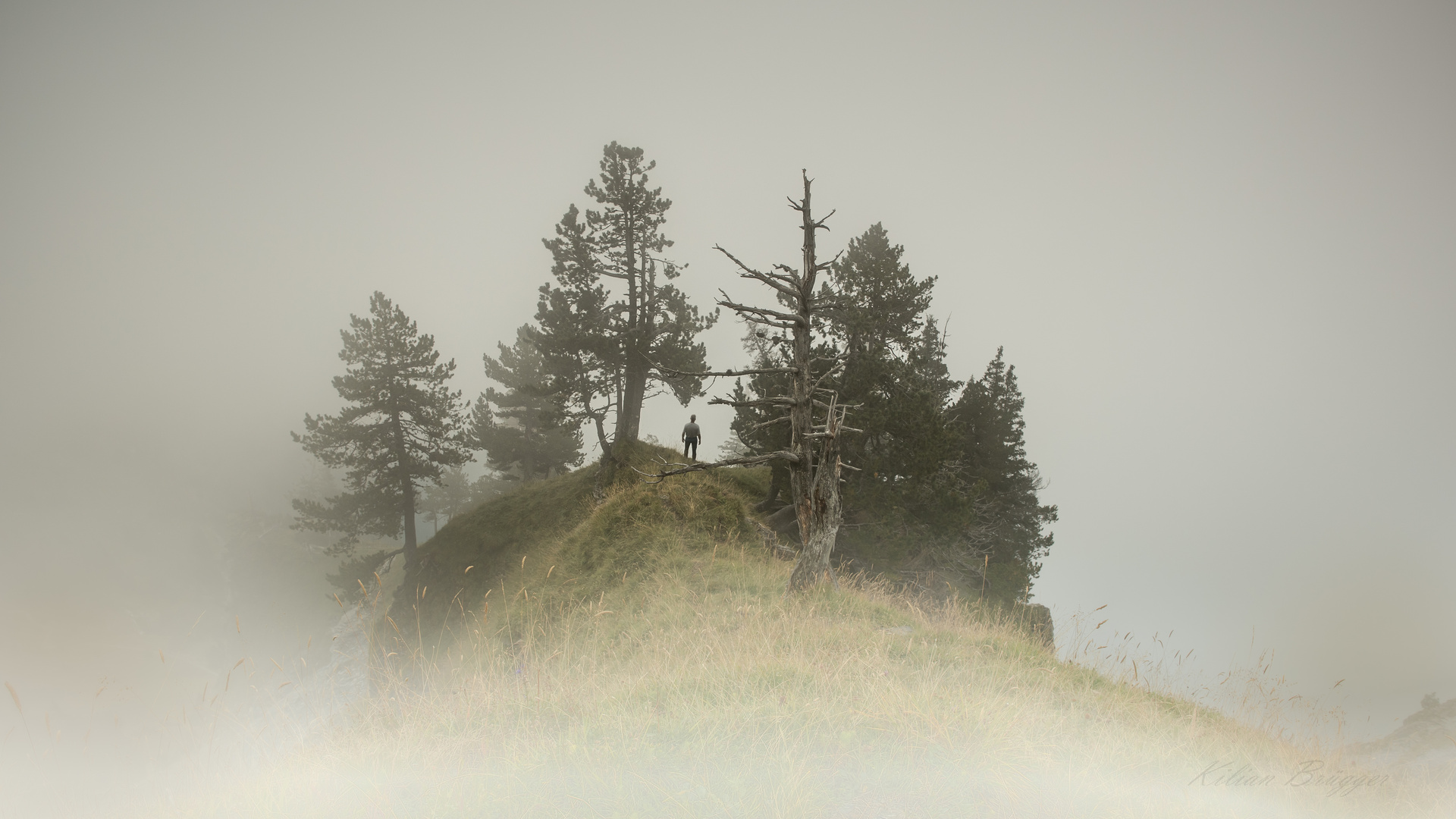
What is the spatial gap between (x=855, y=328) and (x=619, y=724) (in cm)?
1396

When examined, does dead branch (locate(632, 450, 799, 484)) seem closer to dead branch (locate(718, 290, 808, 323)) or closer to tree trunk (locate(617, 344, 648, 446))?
dead branch (locate(718, 290, 808, 323))

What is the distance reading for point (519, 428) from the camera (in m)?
31.9

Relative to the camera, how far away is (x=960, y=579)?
58.7 feet

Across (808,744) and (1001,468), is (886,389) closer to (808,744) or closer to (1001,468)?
(1001,468)

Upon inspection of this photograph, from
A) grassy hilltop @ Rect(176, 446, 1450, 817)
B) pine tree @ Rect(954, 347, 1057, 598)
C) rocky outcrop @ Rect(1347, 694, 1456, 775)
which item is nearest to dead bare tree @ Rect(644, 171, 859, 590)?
grassy hilltop @ Rect(176, 446, 1450, 817)

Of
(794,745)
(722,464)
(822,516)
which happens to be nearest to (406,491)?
(722,464)

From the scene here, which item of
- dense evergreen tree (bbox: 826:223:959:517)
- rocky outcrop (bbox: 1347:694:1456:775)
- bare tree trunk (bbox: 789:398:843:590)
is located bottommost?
rocky outcrop (bbox: 1347:694:1456:775)

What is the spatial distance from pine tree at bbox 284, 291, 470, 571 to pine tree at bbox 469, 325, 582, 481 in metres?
6.90

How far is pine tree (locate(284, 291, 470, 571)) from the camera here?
2133 cm

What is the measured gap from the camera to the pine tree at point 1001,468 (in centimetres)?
1870

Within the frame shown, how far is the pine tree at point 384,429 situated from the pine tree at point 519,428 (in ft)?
22.6

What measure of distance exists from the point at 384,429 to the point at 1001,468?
2482 centimetres

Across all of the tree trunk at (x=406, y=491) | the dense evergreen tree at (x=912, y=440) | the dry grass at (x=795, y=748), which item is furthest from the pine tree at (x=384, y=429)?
the dry grass at (x=795, y=748)

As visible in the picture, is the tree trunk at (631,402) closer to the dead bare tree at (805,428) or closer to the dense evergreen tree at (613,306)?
the dense evergreen tree at (613,306)
